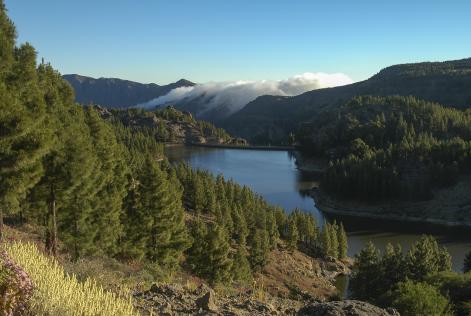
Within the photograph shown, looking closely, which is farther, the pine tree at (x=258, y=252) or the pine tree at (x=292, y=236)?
the pine tree at (x=292, y=236)

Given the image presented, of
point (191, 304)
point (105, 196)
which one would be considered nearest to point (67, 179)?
point (105, 196)

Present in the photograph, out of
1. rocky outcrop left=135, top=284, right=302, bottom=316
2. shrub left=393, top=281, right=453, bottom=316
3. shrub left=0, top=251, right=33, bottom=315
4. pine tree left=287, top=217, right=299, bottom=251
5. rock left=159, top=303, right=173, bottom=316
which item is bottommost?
pine tree left=287, top=217, right=299, bottom=251

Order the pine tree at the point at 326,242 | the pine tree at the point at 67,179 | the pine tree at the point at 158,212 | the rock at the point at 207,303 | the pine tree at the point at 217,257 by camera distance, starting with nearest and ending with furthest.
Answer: the rock at the point at 207,303
the pine tree at the point at 67,179
the pine tree at the point at 158,212
the pine tree at the point at 217,257
the pine tree at the point at 326,242

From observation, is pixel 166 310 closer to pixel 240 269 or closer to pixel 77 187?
pixel 77 187

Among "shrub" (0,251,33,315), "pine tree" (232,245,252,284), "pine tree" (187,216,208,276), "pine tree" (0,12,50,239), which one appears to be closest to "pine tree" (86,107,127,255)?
"pine tree" (187,216,208,276)

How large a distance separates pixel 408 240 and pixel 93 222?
86413mm

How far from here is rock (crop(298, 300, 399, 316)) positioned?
13.0 meters

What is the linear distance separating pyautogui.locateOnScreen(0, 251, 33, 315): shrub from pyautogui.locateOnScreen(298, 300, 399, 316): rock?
809 cm

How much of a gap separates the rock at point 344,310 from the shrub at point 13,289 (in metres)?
8.09

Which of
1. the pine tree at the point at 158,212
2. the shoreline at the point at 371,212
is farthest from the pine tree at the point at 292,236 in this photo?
the shoreline at the point at 371,212

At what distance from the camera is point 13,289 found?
28.2 feet

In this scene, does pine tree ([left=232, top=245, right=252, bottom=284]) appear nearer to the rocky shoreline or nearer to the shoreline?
the shoreline

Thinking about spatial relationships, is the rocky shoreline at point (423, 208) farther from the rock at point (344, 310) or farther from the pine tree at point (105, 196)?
the rock at point (344, 310)

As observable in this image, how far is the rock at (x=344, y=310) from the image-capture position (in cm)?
1300
